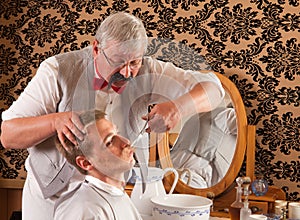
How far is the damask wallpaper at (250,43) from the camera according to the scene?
2943 mm

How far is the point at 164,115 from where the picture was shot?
5.80 feet

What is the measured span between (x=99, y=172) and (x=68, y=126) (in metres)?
0.33

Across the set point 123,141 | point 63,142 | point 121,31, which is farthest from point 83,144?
point 121,31

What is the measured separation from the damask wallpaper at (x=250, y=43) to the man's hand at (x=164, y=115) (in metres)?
1.29

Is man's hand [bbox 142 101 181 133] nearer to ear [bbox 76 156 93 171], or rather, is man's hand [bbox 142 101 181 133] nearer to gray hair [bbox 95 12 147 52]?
gray hair [bbox 95 12 147 52]

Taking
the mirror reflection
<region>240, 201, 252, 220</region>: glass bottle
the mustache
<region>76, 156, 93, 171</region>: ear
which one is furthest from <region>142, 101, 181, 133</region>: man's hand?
<region>240, 201, 252, 220</region>: glass bottle

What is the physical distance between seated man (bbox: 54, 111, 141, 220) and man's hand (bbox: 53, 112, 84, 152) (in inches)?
1.0

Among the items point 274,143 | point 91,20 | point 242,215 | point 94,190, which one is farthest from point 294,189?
point 91,20

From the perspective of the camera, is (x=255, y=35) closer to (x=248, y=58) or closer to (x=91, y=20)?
(x=248, y=58)

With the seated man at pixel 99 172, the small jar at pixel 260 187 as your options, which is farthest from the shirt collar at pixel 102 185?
the small jar at pixel 260 187

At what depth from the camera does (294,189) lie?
2.95 m

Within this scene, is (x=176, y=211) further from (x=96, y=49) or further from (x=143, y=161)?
(x=96, y=49)

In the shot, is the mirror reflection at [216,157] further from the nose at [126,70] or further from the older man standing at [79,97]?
the nose at [126,70]

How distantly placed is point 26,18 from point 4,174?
3.20 feet
